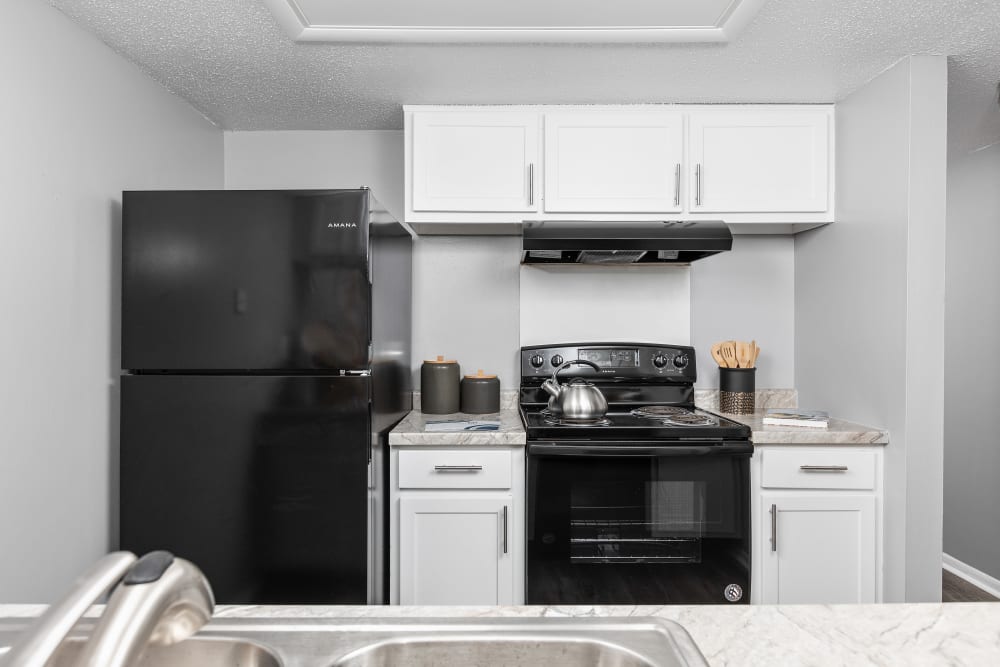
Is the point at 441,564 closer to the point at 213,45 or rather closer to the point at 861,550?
the point at 861,550

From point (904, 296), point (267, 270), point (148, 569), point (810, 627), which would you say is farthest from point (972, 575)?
point (148, 569)

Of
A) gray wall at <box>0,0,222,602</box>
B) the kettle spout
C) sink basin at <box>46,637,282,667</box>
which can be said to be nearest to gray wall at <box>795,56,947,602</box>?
A: the kettle spout

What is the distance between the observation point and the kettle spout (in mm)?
2480

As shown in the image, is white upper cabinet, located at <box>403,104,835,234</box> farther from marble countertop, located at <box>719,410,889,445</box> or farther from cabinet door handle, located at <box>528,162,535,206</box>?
marble countertop, located at <box>719,410,889,445</box>

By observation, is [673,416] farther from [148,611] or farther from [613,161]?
[148,611]

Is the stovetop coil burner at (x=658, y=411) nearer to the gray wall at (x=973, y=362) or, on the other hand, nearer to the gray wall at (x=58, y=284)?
the gray wall at (x=973, y=362)

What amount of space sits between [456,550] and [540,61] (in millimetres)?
1815

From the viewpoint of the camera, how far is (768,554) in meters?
2.21

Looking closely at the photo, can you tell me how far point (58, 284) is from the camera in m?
1.83

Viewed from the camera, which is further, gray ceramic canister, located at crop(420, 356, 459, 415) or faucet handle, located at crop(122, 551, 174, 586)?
gray ceramic canister, located at crop(420, 356, 459, 415)

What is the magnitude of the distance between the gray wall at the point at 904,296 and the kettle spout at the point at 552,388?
120cm

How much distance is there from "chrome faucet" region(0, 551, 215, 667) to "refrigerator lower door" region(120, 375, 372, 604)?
61.4 inches

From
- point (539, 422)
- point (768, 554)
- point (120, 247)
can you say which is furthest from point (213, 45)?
point (768, 554)

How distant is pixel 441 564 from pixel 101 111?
198 cm
